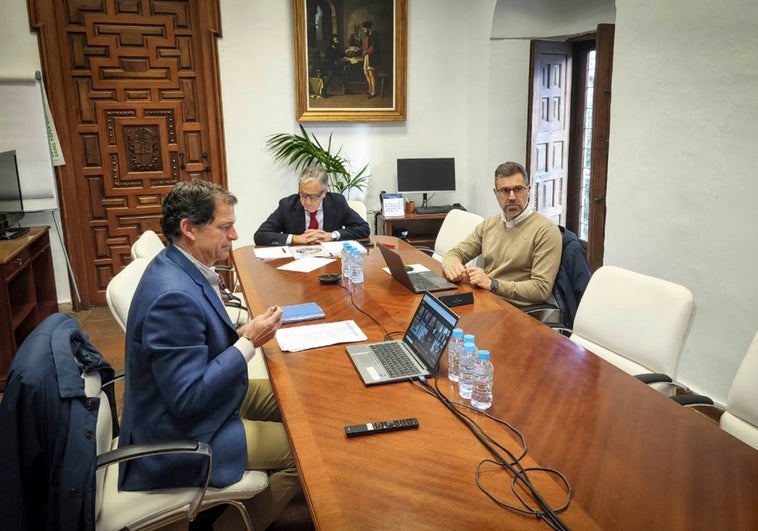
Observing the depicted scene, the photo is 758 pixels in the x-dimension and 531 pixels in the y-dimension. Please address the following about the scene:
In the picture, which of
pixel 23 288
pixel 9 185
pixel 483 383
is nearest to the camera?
pixel 483 383

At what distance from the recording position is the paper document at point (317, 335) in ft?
6.84

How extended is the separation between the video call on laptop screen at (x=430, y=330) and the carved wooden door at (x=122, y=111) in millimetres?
3627

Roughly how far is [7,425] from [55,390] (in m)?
0.13

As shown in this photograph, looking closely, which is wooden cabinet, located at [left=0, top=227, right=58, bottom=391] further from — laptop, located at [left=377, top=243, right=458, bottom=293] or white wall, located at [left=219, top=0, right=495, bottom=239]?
laptop, located at [left=377, top=243, right=458, bottom=293]

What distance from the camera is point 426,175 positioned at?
5.45 meters

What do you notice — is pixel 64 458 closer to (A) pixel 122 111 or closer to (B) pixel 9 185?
(B) pixel 9 185

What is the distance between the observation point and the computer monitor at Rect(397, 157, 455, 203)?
5.39 m

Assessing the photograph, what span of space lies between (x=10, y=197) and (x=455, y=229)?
3.17 metres

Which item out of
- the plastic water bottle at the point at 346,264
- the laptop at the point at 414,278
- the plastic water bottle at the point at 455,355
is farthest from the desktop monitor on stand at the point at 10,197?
the plastic water bottle at the point at 455,355

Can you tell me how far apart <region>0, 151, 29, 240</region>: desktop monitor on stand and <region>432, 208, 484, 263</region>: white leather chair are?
9.41ft

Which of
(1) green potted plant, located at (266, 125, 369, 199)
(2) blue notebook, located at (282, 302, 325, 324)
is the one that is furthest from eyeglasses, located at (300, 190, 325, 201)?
(1) green potted plant, located at (266, 125, 369, 199)

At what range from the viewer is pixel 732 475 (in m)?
1.31

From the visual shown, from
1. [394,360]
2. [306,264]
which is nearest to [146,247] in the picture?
[306,264]

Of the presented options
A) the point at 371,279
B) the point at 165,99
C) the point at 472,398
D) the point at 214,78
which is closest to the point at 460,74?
the point at 214,78
